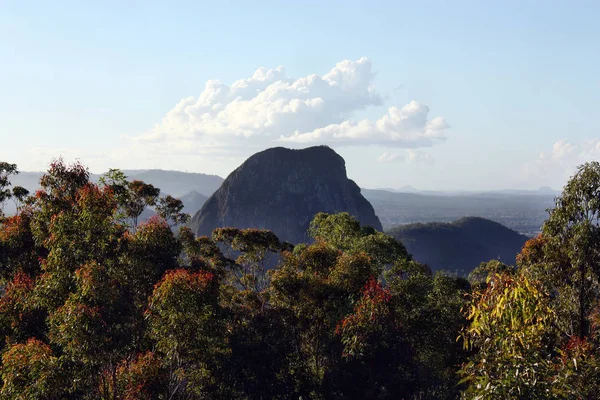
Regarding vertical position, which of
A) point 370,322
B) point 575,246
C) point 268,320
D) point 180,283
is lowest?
point 268,320

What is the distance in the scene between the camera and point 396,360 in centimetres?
1866

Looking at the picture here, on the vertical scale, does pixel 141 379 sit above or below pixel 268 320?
above

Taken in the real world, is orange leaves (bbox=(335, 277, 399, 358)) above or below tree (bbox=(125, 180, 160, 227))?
below

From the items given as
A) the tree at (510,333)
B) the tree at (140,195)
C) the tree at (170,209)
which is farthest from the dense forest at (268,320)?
the tree at (170,209)

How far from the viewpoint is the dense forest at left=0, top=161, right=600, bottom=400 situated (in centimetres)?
703

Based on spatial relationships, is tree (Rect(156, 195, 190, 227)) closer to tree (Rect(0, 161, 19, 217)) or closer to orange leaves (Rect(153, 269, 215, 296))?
tree (Rect(0, 161, 19, 217))

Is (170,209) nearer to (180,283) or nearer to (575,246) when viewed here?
(180,283)

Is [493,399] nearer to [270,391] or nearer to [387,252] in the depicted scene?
[270,391]

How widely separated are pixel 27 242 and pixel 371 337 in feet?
45.9

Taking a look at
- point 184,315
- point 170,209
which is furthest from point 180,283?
point 170,209

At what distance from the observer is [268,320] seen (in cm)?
2069

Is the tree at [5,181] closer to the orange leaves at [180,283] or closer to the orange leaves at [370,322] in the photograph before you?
the orange leaves at [180,283]

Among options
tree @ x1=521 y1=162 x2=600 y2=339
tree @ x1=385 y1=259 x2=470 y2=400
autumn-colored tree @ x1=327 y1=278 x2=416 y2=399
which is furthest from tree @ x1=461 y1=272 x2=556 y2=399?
tree @ x1=385 y1=259 x2=470 y2=400

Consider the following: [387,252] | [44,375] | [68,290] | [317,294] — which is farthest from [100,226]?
[387,252]
